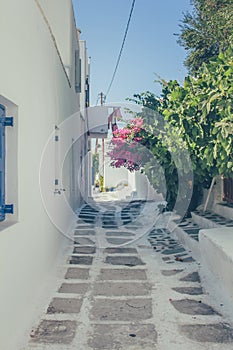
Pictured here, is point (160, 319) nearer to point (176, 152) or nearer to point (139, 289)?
point (139, 289)

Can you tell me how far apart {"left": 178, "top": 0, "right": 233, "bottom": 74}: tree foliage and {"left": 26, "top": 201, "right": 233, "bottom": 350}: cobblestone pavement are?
512cm

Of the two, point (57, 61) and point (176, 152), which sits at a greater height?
point (57, 61)

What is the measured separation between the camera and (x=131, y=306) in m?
3.98

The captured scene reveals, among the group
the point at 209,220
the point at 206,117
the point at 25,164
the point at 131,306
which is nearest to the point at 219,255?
the point at 131,306

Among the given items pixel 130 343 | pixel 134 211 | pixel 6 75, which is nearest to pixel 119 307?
pixel 130 343

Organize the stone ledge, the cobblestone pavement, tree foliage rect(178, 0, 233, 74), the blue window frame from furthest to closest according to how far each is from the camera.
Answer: tree foliage rect(178, 0, 233, 74) → the stone ledge → the cobblestone pavement → the blue window frame

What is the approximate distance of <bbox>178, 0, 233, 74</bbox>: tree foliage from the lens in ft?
26.3

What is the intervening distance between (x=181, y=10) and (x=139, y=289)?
781cm

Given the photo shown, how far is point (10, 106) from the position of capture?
3.11m

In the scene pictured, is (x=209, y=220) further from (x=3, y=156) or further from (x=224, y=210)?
(x=3, y=156)

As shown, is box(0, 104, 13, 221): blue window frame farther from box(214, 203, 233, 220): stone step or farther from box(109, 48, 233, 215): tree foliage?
box(214, 203, 233, 220): stone step

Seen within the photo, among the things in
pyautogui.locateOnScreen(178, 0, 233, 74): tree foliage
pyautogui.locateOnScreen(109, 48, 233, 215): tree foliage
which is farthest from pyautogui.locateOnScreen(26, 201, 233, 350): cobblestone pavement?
pyautogui.locateOnScreen(178, 0, 233, 74): tree foliage

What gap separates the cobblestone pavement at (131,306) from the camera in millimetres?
3166

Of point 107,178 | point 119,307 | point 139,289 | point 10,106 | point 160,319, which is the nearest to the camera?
point 10,106
